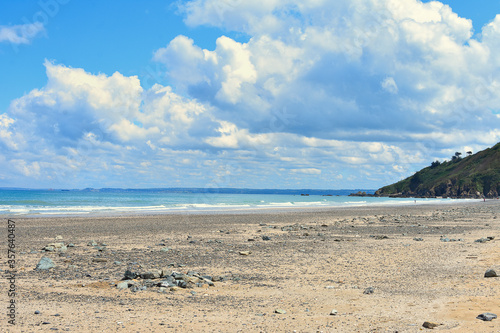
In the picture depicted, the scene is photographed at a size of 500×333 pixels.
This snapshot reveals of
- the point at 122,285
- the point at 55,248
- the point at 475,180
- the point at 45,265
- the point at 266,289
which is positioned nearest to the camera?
the point at 122,285

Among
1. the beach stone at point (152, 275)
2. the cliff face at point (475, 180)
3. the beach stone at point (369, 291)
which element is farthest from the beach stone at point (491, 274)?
the cliff face at point (475, 180)

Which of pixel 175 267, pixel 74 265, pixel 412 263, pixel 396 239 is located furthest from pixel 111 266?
pixel 396 239

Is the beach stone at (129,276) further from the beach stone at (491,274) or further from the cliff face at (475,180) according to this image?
the cliff face at (475,180)

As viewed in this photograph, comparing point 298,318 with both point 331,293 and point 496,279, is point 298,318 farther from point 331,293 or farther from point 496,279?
point 496,279

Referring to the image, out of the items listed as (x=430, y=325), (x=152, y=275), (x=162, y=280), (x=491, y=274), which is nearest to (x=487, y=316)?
(x=430, y=325)

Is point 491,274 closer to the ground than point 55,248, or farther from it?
closer to the ground

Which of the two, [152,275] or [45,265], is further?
[45,265]

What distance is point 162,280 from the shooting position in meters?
12.2

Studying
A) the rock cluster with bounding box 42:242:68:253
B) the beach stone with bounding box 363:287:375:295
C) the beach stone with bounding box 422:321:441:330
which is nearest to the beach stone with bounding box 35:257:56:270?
the rock cluster with bounding box 42:242:68:253

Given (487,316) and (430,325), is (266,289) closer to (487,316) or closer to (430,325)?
(430,325)

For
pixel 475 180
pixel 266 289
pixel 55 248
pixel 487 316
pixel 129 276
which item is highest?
pixel 475 180

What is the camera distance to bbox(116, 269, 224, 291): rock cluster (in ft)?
38.4

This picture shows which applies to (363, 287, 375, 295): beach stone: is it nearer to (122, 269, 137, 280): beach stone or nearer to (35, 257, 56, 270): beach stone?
(122, 269, 137, 280): beach stone

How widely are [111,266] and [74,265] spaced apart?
1.46 metres
